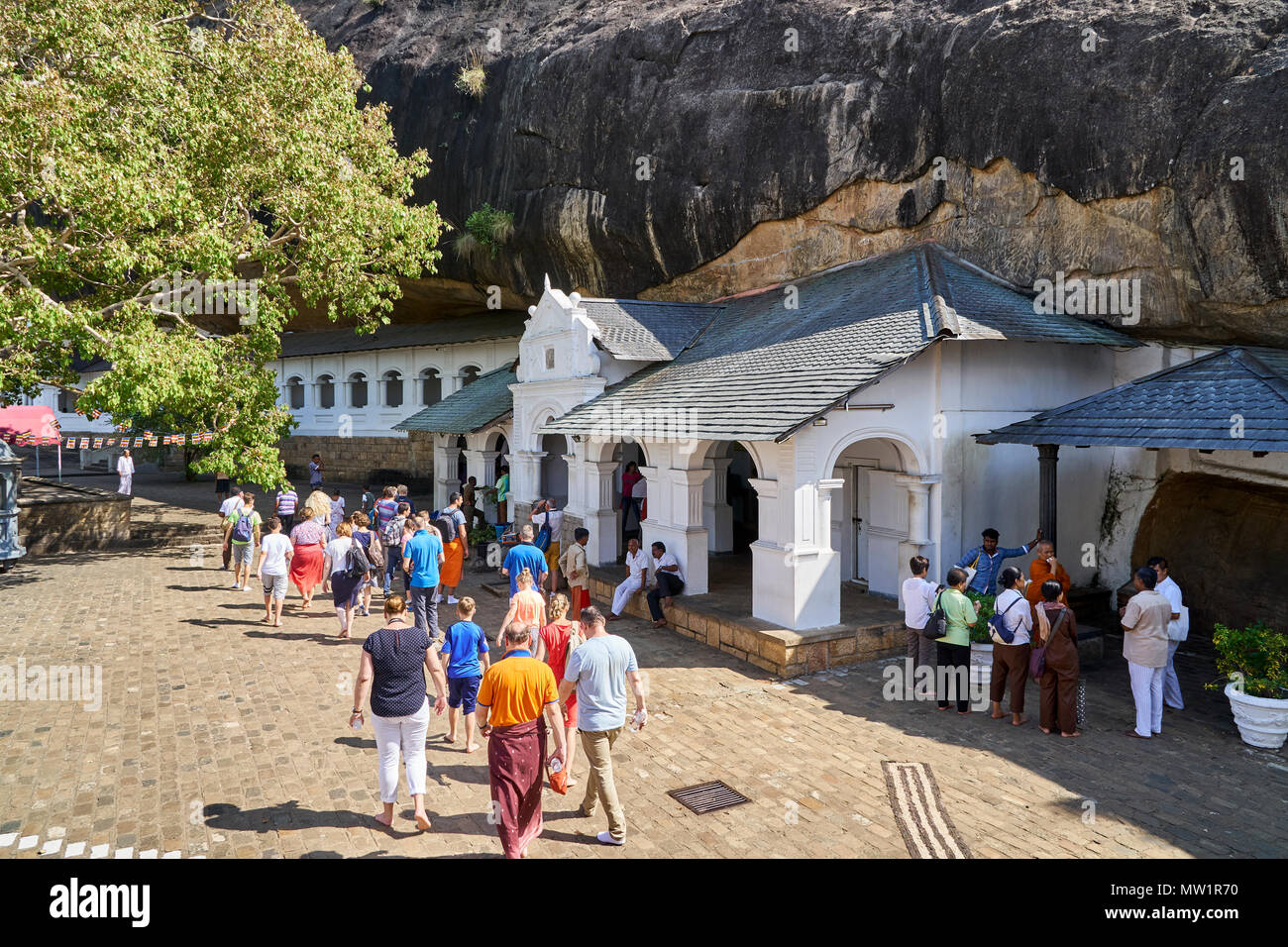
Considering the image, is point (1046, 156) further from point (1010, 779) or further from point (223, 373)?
point (223, 373)

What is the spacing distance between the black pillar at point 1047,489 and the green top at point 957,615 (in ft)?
11.4

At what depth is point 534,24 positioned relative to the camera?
26.2 metres

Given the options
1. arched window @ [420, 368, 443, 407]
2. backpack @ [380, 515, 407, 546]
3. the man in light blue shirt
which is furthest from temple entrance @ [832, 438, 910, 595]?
arched window @ [420, 368, 443, 407]

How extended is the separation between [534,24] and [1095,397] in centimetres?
2106

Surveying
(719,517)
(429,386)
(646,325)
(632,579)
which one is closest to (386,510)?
(632,579)

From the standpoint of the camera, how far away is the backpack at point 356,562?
12.2 meters

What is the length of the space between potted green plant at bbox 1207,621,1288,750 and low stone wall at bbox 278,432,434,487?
2759 cm

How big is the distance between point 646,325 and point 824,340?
216 inches

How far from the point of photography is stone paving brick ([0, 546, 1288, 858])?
678cm

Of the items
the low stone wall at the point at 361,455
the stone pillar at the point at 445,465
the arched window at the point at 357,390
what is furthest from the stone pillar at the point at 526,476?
the arched window at the point at 357,390

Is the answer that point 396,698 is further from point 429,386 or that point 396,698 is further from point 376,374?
point 376,374

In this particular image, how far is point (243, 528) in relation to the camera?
1550cm

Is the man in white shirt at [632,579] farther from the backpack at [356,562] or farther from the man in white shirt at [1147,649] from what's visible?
the man in white shirt at [1147,649]

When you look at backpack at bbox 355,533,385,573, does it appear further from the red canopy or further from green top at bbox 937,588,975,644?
the red canopy
